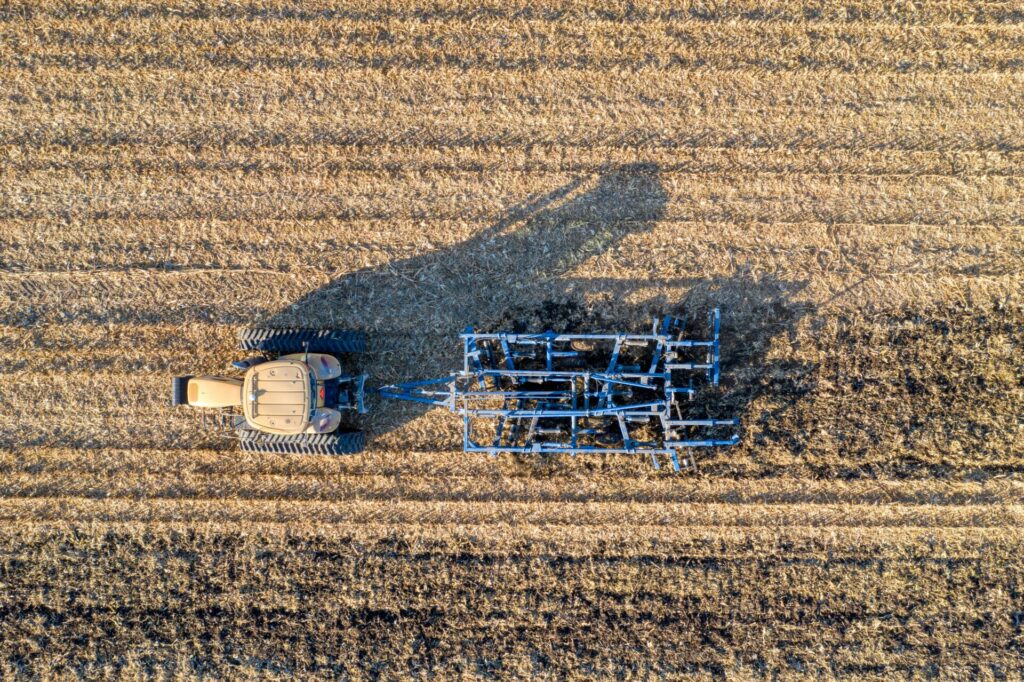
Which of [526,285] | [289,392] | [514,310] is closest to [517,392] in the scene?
[514,310]

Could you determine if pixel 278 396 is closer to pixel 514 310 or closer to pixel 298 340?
pixel 298 340

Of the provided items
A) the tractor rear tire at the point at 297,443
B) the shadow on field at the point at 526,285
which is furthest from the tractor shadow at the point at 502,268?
the tractor rear tire at the point at 297,443

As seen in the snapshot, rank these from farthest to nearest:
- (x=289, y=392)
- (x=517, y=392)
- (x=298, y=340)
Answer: (x=517, y=392) < (x=298, y=340) < (x=289, y=392)

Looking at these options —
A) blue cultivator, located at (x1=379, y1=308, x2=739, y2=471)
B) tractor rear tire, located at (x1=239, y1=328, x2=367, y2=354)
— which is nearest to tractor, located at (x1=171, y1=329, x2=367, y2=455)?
tractor rear tire, located at (x1=239, y1=328, x2=367, y2=354)

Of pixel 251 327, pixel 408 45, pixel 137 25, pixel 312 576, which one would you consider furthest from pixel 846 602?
pixel 137 25

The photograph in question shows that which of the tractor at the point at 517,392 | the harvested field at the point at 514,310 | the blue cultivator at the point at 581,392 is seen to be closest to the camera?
the tractor at the point at 517,392

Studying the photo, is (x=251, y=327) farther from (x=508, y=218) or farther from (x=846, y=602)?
(x=846, y=602)

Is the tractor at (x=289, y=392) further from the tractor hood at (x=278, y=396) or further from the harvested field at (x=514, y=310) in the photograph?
the harvested field at (x=514, y=310)
